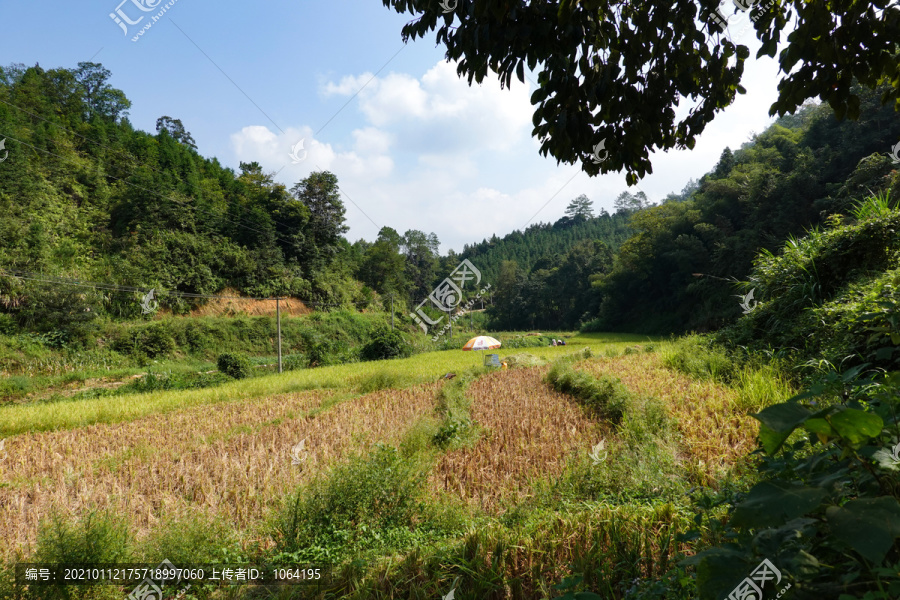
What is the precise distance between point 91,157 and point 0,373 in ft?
85.9

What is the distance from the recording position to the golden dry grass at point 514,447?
459 cm

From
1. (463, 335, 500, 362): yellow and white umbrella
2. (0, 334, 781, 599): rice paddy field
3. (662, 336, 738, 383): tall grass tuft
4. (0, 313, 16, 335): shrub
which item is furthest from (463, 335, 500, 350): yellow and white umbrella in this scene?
(0, 313, 16, 335): shrub

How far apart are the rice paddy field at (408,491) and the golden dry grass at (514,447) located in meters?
0.03

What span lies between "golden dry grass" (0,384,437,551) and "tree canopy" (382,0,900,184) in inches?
184

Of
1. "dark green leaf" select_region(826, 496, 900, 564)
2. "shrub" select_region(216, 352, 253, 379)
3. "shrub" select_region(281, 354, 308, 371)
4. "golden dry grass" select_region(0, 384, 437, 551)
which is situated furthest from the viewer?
"shrub" select_region(281, 354, 308, 371)

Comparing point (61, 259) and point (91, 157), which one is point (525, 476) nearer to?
point (61, 259)

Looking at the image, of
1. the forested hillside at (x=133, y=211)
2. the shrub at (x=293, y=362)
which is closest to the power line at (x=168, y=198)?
the forested hillside at (x=133, y=211)

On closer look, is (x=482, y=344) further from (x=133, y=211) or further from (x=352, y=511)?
(x=133, y=211)

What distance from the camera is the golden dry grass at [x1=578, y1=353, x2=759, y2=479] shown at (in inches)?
168

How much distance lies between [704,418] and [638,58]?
14.7 ft

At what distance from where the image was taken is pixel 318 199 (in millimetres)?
43000

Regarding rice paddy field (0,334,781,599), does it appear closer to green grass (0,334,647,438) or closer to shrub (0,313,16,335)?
green grass (0,334,647,438)

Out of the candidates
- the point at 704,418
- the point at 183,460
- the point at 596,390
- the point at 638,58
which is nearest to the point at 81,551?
the point at 183,460

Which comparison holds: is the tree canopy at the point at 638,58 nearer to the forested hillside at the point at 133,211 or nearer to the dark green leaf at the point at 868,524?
the dark green leaf at the point at 868,524
